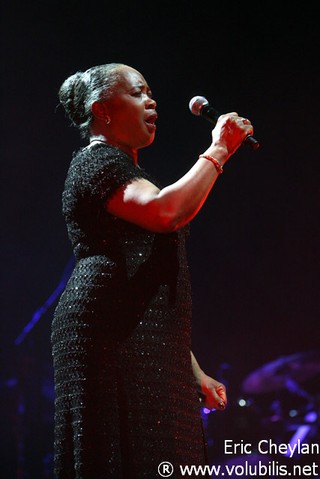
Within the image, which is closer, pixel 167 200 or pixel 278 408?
pixel 167 200

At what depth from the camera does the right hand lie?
6.52 ft

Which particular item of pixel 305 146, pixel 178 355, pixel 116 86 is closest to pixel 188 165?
pixel 305 146

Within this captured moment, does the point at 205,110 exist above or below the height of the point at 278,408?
above

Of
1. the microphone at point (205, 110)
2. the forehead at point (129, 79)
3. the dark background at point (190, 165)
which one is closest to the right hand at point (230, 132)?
the microphone at point (205, 110)

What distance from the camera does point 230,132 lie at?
2004mm

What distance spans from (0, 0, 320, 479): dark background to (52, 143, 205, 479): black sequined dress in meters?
3.10

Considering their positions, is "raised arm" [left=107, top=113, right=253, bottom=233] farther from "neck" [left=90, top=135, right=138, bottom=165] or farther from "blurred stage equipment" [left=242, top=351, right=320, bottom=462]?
"blurred stage equipment" [left=242, top=351, right=320, bottom=462]

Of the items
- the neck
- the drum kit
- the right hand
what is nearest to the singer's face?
the neck

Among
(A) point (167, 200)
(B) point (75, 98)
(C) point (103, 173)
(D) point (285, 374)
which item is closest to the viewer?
(A) point (167, 200)

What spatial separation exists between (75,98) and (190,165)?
3.00 meters

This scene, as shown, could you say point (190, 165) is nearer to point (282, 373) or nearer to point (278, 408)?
point (282, 373)

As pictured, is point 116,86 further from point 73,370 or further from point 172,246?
point 73,370

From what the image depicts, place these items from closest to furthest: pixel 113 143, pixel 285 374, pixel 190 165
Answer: pixel 113 143 → pixel 190 165 → pixel 285 374

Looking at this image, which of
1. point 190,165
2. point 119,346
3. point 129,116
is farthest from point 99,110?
point 190,165
